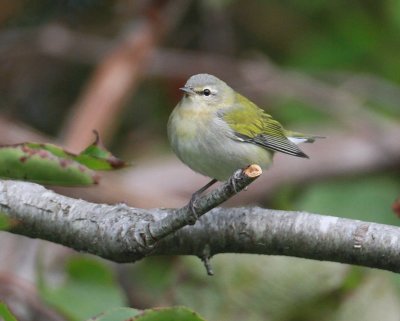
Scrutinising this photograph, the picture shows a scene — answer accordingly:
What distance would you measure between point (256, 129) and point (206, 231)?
3.74ft

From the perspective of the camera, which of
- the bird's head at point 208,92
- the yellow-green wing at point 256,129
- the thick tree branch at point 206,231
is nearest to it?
the thick tree branch at point 206,231

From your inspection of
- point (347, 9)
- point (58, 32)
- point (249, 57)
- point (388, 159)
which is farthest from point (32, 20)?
point (388, 159)

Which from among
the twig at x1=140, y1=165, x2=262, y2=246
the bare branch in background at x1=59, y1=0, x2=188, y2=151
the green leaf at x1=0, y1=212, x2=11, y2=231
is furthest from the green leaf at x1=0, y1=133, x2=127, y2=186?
the bare branch in background at x1=59, y1=0, x2=188, y2=151

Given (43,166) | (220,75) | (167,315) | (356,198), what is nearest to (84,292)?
(43,166)

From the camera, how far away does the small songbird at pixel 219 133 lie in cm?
286

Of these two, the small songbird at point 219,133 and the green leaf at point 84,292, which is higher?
the small songbird at point 219,133

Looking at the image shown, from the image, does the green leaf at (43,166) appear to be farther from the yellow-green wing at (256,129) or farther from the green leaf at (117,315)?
the yellow-green wing at (256,129)

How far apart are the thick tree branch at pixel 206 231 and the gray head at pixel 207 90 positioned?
1145 mm

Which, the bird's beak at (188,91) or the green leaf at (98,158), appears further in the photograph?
the bird's beak at (188,91)

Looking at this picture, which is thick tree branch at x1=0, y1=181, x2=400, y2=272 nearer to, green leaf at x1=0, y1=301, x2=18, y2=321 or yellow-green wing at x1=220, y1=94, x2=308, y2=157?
green leaf at x1=0, y1=301, x2=18, y2=321

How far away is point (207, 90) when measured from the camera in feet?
10.7

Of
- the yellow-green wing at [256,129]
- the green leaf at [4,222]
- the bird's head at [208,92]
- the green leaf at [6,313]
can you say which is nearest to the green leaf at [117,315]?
the green leaf at [6,313]

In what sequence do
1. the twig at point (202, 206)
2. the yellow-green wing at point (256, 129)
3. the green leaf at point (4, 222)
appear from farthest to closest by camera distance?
the yellow-green wing at point (256, 129) < the green leaf at point (4, 222) < the twig at point (202, 206)

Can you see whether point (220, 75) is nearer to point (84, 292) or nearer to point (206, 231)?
point (84, 292)
